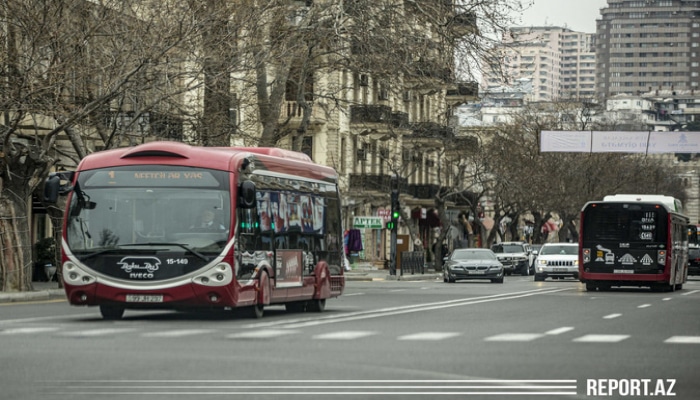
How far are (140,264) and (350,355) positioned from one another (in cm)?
770

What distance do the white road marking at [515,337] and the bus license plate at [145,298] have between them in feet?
17.7

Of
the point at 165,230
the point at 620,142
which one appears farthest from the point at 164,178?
the point at 620,142

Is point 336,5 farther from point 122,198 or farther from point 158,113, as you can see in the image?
point 122,198

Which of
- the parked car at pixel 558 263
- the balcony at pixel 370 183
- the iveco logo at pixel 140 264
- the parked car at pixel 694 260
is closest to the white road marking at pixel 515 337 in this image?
the iveco logo at pixel 140 264

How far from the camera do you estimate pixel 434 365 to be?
15148mm

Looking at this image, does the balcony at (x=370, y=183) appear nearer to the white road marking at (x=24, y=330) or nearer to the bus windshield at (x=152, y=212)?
the bus windshield at (x=152, y=212)

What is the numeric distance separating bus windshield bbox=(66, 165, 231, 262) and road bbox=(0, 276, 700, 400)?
3.72 feet

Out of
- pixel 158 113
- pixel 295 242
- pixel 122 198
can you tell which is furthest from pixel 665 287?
pixel 122 198

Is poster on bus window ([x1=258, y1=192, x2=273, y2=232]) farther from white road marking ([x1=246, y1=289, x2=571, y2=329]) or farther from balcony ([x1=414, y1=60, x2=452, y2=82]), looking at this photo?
balcony ([x1=414, y1=60, x2=452, y2=82])

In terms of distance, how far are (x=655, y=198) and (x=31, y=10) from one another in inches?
895

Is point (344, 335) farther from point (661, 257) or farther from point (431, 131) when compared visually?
point (431, 131)

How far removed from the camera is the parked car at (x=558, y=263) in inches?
2377

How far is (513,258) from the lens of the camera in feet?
253

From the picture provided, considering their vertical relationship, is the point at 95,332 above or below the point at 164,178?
below
